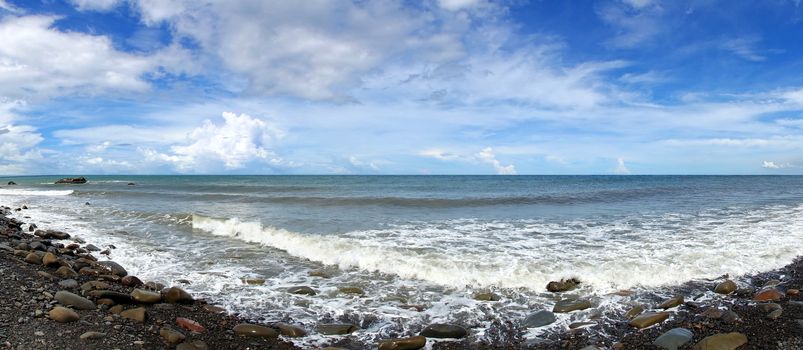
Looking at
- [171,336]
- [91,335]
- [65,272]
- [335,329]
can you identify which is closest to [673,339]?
[335,329]

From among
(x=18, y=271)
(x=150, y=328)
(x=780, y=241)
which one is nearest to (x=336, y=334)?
(x=150, y=328)

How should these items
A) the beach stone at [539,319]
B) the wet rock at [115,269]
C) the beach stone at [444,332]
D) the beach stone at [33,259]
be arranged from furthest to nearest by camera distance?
the wet rock at [115,269] < the beach stone at [33,259] < the beach stone at [539,319] < the beach stone at [444,332]

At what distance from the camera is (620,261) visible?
10.0 meters

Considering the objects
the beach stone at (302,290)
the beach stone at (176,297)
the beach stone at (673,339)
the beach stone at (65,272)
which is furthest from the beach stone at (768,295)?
the beach stone at (65,272)

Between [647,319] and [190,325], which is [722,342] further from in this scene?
[190,325]

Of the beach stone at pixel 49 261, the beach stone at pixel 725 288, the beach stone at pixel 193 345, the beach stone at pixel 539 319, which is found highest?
the beach stone at pixel 49 261

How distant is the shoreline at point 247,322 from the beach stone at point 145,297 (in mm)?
62

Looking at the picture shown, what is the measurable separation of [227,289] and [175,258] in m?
3.69

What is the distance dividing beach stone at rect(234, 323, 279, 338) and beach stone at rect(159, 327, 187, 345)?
704 millimetres

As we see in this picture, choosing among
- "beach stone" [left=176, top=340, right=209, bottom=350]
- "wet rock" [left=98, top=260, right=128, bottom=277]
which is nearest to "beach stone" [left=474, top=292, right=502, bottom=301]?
"beach stone" [left=176, top=340, right=209, bottom=350]

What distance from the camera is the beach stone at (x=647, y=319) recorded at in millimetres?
6301

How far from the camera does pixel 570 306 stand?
7.11 m

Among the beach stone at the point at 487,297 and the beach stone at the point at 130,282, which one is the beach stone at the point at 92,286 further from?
the beach stone at the point at 487,297

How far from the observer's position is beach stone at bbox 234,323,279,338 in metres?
6.04
